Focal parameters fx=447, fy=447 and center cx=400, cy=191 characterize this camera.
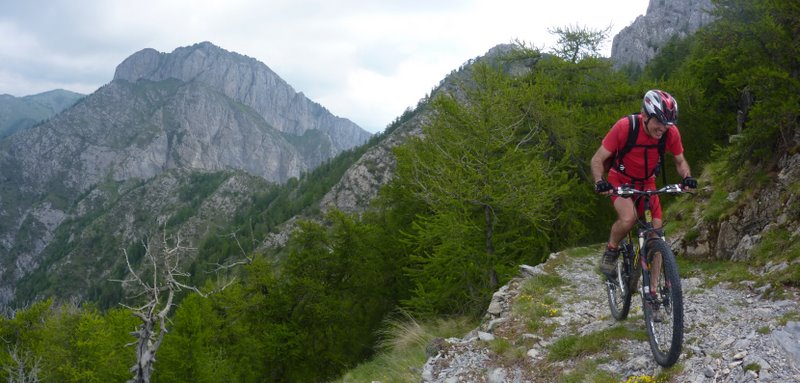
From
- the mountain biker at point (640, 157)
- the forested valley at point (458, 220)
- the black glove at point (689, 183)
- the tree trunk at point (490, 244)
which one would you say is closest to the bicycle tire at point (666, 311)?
the mountain biker at point (640, 157)

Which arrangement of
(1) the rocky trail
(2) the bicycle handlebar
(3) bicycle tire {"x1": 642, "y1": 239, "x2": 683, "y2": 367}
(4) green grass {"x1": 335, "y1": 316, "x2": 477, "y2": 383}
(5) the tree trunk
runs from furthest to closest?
(5) the tree trunk → (4) green grass {"x1": 335, "y1": 316, "x2": 477, "y2": 383} → (2) the bicycle handlebar → (1) the rocky trail → (3) bicycle tire {"x1": 642, "y1": 239, "x2": 683, "y2": 367}

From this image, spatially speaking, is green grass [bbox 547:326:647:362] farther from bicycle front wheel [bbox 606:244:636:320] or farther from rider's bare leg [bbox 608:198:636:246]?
rider's bare leg [bbox 608:198:636:246]

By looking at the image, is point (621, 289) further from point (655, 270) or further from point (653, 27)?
point (653, 27)

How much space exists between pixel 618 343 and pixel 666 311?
1169 mm

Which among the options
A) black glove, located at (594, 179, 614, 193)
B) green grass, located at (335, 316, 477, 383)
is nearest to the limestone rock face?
green grass, located at (335, 316, 477, 383)

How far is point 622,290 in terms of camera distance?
6113mm

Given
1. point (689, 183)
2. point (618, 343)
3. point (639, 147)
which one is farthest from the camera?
point (618, 343)

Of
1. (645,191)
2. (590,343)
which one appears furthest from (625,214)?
(590,343)

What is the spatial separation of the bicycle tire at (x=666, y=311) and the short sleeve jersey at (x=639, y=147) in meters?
0.93

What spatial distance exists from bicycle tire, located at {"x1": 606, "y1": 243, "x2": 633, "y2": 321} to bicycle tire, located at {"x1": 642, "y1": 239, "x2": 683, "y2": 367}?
809mm

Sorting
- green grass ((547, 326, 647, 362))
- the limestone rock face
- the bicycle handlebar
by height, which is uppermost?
the limestone rock face

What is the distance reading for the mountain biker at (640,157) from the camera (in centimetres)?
507

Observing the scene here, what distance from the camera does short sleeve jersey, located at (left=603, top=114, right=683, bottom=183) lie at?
5285 mm

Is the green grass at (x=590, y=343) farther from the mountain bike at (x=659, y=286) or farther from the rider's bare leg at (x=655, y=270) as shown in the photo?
the rider's bare leg at (x=655, y=270)
